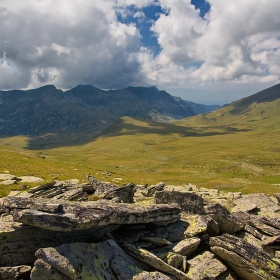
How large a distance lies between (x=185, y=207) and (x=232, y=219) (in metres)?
4.34

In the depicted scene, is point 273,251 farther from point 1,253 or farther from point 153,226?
point 1,253

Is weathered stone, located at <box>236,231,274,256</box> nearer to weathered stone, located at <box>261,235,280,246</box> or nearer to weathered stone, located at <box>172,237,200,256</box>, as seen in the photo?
weathered stone, located at <box>261,235,280,246</box>

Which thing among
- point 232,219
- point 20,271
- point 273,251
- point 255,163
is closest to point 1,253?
point 20,271

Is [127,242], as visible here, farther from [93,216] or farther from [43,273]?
[43,273]

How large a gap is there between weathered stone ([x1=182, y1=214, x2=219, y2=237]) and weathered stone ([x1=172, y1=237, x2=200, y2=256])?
60cm

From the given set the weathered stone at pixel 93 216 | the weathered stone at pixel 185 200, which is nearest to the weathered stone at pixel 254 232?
the weathered stone at pixel 185 200

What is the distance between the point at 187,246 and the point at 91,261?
7424 millimetres

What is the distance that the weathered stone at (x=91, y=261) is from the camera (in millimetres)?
12719

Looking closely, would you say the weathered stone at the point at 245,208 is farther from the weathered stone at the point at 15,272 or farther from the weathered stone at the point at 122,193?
the weathered stone at the point at 15,272

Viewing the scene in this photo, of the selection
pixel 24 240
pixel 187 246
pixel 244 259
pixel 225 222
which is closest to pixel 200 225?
pixel 187 246

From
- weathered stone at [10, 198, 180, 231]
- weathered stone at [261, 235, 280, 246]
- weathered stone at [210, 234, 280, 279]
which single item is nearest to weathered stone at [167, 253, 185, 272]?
weathered stone at [10, 198, 180, 231]

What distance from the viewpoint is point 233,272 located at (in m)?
17.8

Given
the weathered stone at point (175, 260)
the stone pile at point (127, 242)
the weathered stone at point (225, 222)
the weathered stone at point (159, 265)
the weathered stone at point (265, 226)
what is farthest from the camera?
the weathered stone at point (265, 226)

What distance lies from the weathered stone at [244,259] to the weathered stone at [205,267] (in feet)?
1.92
